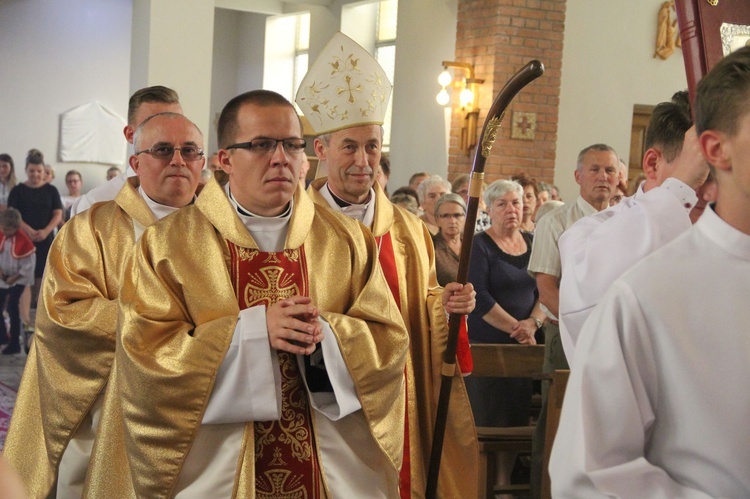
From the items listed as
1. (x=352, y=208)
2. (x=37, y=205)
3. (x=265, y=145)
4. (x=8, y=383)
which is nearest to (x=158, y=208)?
(x=352, y=208)

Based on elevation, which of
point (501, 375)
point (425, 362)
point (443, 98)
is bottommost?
point (501, 375)

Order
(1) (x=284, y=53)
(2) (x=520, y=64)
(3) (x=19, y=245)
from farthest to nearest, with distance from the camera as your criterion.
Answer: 1. (1) (x=284, y=53)
2. (2) (x=520, y=64)
3. (3) (x=19, y=245)

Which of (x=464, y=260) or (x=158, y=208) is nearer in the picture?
(x=464, y=260)

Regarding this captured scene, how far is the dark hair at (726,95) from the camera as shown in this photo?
5.49 ft

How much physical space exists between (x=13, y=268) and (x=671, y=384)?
9162 millimetres

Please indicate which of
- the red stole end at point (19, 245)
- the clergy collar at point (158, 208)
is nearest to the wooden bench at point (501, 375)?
the clergy collar at point (158, 208)

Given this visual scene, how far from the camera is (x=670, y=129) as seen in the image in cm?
254

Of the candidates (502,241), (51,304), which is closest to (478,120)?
(502,241)

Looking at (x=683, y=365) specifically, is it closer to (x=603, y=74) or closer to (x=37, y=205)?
(x=37, y=205)

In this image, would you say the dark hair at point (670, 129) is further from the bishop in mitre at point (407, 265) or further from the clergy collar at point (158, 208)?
the clergy collar at point (158, 208)

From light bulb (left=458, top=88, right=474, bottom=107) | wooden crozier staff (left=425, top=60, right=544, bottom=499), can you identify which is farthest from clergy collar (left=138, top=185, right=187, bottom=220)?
light bulb (left=458, top=88, right=474, bottom=107)

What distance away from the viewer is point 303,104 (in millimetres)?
3854

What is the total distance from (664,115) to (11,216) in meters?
8.44

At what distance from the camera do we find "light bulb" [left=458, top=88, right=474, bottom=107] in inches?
461
